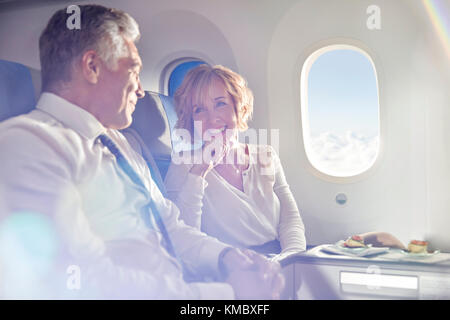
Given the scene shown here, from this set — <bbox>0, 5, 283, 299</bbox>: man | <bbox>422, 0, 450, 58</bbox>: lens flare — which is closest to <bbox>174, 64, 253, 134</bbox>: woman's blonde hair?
<bbox>0, 5, 283, 299</bbox>: man

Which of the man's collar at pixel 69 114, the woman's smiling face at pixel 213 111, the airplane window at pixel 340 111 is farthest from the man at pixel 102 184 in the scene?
the airplane window at pixel 340 111

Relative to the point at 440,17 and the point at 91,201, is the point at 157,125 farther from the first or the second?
the point at 440,17

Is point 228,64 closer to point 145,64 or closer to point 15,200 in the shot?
point 145,64

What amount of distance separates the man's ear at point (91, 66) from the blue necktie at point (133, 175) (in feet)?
0.61

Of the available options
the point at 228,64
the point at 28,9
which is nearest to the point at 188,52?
the point at 228,64

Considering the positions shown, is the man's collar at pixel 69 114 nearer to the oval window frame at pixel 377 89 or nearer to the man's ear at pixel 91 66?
the man's ear at pixel 91 66

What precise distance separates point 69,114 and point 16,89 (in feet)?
0.95

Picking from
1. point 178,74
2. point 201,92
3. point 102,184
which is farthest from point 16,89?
point 178,74

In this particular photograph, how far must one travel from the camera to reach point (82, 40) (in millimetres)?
1264

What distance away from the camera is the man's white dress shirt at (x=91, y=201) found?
3.63 feet

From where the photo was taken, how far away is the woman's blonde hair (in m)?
1.68

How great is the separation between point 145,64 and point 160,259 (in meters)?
0.86

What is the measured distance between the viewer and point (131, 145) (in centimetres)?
147

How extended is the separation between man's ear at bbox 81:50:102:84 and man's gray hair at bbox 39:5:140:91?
1 cm
